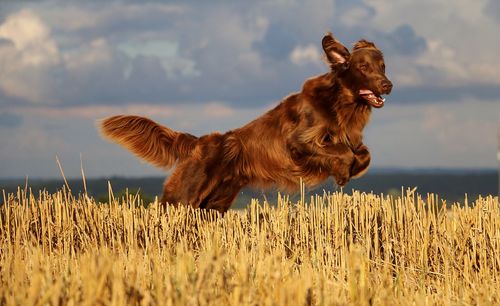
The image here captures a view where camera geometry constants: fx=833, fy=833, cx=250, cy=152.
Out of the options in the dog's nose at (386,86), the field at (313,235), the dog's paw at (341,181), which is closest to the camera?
the field at (313,235)

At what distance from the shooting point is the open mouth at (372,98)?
7621 mm

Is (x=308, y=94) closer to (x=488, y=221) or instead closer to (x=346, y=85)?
(x=346, y=85)

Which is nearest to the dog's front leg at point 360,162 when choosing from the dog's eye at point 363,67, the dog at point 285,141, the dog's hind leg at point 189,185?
the dog at point 285,141

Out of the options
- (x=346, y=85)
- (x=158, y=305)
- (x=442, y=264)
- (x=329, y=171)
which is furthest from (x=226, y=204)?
(x=158, y=305)

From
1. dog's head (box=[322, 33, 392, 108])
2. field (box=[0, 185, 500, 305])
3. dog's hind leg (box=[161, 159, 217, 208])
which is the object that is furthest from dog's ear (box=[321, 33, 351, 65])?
dog's hind leg (box=[161, 159, 217, 208])

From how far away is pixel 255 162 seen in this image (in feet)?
26.5

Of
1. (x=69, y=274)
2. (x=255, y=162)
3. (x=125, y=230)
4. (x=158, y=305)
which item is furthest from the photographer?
(x=255, y=162)

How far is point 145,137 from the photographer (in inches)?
331

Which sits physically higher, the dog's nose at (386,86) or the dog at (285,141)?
the dog's nose at (386,86)

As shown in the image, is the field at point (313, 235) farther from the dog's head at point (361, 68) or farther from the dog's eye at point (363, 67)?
the dog's eye at point (363, 67)

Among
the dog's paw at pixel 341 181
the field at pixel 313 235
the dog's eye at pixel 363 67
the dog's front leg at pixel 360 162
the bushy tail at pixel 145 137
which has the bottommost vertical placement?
the field at pixel 313 235

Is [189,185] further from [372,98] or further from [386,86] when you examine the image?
[386,86]

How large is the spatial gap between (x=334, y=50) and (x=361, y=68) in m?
0.33

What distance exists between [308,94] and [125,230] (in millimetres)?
2116
